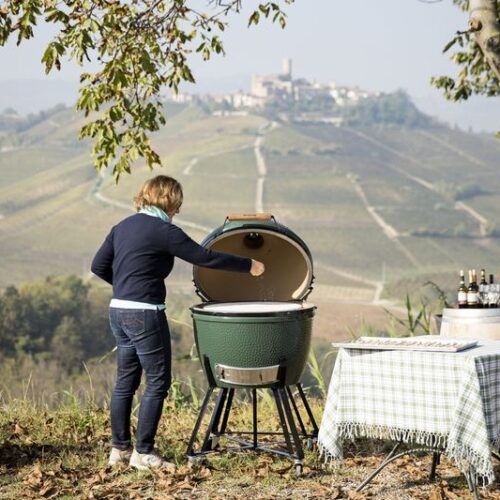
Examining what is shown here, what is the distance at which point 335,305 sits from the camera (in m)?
90.6

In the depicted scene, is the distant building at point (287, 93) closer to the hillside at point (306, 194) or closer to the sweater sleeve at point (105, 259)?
the hillside at point (306, 194)

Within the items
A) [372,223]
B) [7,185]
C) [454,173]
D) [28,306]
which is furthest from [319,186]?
[28,306]

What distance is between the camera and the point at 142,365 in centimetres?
491

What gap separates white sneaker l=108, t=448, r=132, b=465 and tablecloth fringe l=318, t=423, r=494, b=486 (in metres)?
1.11

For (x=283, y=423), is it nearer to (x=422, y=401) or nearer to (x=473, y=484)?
(x=422, y=401)

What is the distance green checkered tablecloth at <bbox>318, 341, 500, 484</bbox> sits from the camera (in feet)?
13.6

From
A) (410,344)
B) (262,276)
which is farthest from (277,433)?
(410,344)

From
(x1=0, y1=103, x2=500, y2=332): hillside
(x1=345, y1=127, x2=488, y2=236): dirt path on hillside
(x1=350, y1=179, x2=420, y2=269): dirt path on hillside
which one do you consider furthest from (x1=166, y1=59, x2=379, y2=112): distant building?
(x1=350, y1=179, x2=420, y2=269): dirt path on hillside

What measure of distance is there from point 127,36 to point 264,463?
10.0ft

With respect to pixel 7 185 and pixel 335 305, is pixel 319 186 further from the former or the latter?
pixel 7 185

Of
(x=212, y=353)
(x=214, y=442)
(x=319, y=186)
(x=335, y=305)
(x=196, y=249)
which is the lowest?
(x=335, y=305)

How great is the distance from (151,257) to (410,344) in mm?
1346

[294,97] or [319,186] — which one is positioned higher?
[294,97]

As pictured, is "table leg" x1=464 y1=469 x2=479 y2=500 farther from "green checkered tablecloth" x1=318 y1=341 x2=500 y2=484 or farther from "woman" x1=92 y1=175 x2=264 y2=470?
"woman" x1=92 y1=175 x2=264 y2=470
